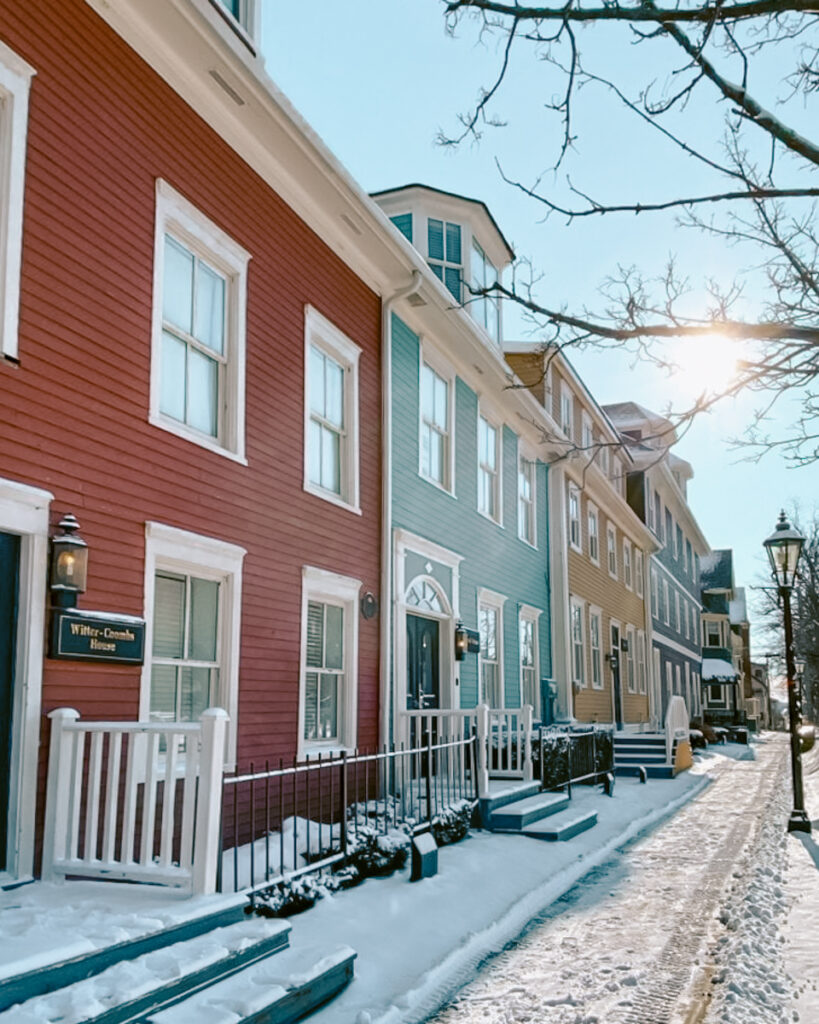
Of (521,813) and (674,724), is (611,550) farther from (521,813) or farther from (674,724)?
(521,813)

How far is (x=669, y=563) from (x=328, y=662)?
92.8 feet

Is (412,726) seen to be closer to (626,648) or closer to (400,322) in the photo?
(400,322)

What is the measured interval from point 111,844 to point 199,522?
9.39 ft

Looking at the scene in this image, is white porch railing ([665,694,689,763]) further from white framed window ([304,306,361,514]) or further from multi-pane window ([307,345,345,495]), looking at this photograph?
multi-pane window ([307,345,345,495])

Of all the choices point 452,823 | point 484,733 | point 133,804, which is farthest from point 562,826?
point 133,804

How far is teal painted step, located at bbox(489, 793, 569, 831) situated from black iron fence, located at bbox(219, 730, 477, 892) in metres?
0.36

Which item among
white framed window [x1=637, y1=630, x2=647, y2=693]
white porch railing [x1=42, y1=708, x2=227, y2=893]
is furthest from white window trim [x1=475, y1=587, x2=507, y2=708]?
white framed window [x1=637, y1=630, x2=647, y2=693]

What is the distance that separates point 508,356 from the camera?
19.5m

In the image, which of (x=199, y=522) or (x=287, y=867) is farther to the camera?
(x=199, y=522)

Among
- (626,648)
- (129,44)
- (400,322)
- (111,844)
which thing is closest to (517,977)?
(111,844)

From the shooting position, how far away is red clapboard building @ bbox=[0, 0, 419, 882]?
623 centimetres

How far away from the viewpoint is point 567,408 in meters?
22.1

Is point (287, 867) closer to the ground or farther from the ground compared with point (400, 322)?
closer to the ground

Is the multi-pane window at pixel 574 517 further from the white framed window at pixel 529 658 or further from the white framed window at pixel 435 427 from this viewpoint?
the white framed window at pixel 435 427
